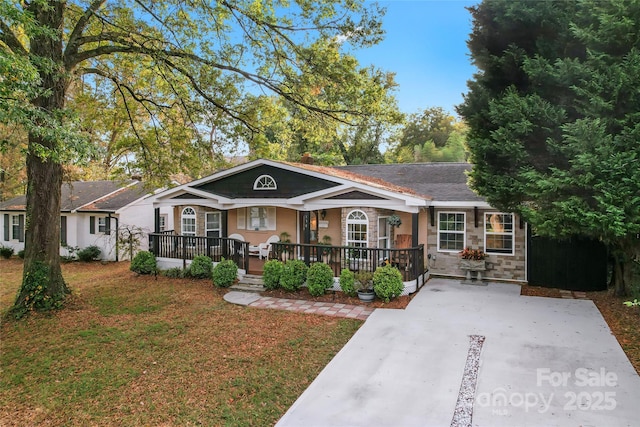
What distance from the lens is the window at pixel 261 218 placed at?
48.0 ft

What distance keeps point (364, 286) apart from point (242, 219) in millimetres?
7206

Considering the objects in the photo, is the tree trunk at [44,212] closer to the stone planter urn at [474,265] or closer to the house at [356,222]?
the house at [356,222]

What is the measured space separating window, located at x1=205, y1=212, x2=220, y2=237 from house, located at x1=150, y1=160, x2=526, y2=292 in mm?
1586

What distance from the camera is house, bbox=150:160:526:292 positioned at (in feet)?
34.4

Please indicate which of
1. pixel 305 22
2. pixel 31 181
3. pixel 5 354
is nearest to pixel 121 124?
pixel 31 181

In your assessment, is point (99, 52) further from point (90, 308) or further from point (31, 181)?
point (90, 308)

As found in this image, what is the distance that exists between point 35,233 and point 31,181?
49.3 inches

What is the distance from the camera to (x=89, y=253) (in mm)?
17047

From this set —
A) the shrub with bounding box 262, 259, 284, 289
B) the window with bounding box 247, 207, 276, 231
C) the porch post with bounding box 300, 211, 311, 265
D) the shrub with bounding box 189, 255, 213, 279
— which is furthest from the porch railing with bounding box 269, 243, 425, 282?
the window with bounding box 247, 207, 276, 231

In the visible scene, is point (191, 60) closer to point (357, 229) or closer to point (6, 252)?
point (357, 229)

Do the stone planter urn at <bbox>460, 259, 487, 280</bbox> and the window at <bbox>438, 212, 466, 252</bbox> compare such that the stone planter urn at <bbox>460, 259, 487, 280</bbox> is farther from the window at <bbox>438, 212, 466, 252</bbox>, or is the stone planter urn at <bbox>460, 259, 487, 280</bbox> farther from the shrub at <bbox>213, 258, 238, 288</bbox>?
the shrub at <bbox>213, 258, 238, 288</bbox>

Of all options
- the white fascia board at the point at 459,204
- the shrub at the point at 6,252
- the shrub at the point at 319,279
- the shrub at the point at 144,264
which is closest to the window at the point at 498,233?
the white fascia board at the point at 459,204

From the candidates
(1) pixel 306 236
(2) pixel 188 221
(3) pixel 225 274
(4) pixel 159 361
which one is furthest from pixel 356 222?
(2) pixel 188 221

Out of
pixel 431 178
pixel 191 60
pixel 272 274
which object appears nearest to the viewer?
pixel 191 60
